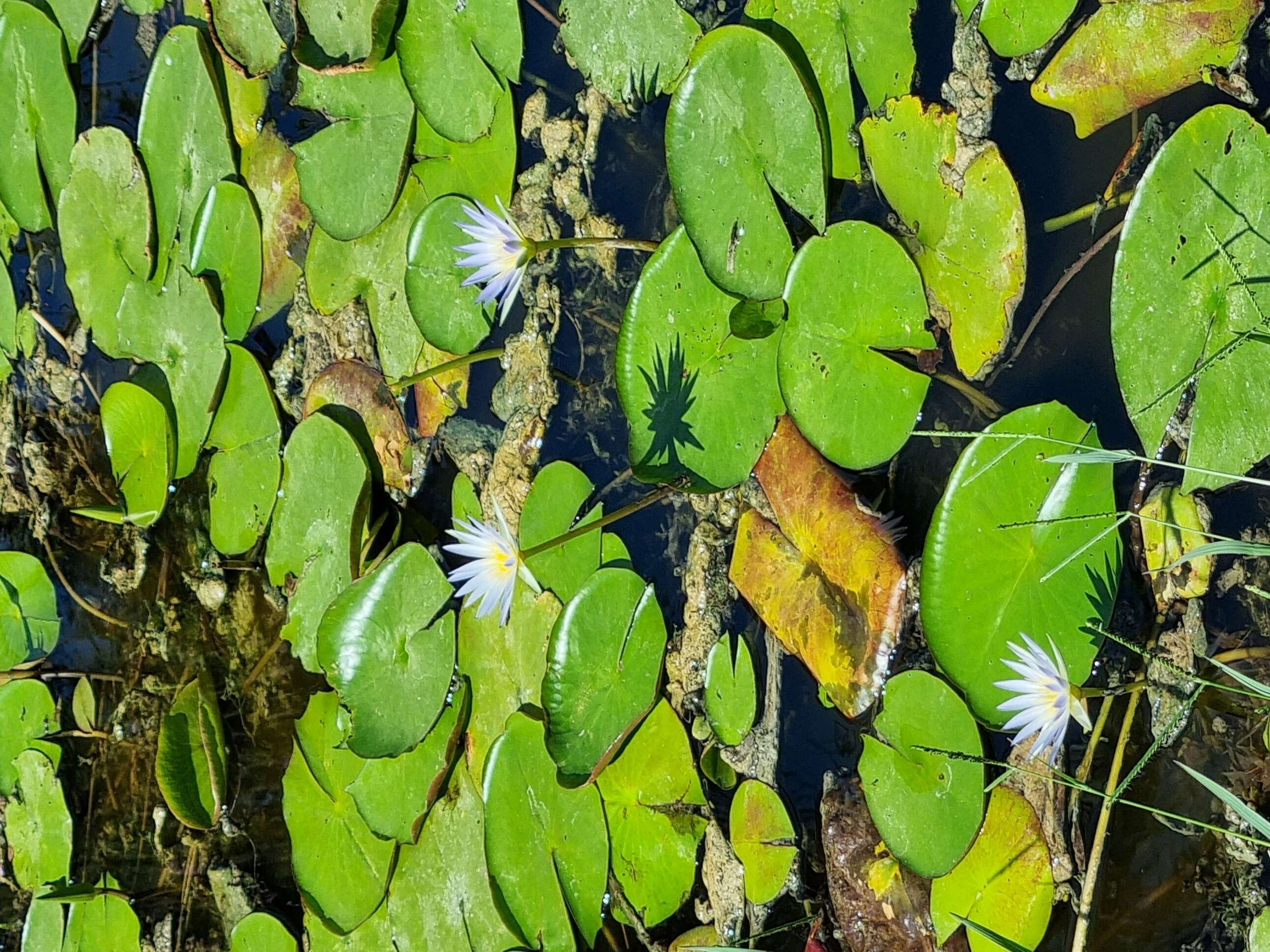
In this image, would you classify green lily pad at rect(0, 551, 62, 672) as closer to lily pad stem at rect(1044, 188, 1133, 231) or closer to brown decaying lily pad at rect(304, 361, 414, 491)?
brown decaying lily pad at rect(304, 361, 414, 491)

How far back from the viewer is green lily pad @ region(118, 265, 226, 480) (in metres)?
1.78

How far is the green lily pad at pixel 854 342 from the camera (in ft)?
3.91

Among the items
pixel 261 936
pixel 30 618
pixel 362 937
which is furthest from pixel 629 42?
pixel 30 618

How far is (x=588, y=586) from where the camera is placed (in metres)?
1.35

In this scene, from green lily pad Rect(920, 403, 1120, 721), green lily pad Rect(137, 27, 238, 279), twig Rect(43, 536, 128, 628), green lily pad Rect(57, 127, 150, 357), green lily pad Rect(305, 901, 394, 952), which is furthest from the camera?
twig Rect(43, 536, 128, 628)

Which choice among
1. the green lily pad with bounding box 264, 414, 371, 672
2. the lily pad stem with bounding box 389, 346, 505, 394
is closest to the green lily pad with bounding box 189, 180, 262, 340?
the green lily pad with bounding box 264, 414, 371, 672

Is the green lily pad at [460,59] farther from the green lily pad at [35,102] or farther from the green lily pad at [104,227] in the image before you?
the green lily pad at [35,102]

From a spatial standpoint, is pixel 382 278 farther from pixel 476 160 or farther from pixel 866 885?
pixel 866 885

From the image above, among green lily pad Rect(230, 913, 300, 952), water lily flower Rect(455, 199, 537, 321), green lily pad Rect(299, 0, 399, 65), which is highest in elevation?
green lily pad Rect(299, 0, 399, 65)

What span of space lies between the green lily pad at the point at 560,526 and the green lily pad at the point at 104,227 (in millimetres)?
1070

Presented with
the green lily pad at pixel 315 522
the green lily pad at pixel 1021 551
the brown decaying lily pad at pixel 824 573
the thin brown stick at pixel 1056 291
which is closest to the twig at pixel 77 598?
the green lily pad at pixel 315 522

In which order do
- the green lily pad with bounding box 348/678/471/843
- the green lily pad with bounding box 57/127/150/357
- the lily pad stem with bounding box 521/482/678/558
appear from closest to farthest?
the lily pad stem with bounding box 521/482/678/558
the green lily pad with bounding box 348/678/471/843
the green lily pad with bounding box 57/127/150/357

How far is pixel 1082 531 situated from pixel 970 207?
444 millimetres

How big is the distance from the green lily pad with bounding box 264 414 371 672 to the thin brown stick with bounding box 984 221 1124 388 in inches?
42.6
